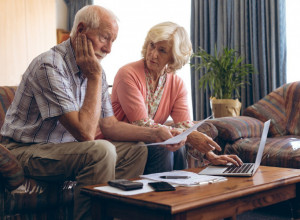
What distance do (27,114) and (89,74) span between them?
0.31 m

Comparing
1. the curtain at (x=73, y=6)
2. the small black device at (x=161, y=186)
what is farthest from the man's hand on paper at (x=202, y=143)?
the curtain at (x=73, y=6)

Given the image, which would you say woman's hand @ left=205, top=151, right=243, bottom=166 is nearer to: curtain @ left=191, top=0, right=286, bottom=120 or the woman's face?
the woman's face

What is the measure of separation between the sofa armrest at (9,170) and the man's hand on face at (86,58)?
50cm

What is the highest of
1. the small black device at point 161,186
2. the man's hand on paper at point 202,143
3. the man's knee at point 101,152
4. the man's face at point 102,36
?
the man's face at point 102,36

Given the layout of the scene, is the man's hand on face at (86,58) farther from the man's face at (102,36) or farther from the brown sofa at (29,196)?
the brown sofa at (29,196)

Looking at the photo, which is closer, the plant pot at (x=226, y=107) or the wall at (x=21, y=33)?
the plant pot at (x=226, y=107)

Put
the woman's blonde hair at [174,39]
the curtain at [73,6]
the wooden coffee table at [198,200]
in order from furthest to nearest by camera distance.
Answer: the curtain at [73,6], the woman's blonde hair at [174,39], the wooden coffee table at [198,200]

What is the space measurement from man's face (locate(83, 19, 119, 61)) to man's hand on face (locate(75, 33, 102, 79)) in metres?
0.04

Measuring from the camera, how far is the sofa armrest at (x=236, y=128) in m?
2.69

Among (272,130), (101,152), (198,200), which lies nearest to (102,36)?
(101,152)

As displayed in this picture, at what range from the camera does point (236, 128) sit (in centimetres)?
272

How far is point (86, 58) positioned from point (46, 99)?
259mm

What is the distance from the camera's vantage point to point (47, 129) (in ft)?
5.66

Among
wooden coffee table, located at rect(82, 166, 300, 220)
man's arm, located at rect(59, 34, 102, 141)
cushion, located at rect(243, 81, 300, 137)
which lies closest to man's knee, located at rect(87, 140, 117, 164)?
man's arm, located at rect(59, 34, 102, 141)
